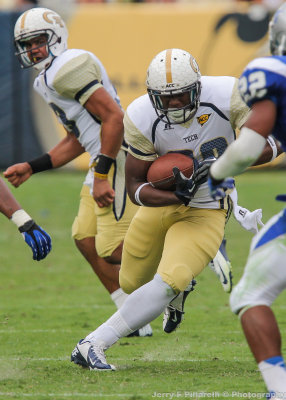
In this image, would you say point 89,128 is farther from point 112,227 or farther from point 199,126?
point 199,126

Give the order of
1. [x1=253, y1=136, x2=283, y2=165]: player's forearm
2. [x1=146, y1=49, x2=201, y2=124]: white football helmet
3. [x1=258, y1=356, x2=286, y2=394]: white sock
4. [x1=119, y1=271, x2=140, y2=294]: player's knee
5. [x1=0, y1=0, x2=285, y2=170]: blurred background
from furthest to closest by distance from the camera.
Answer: [x1=0, y1=0, x2=285, y2=170]: blurred background, [x1=119, y1=271, x2=140, y2=294]: player's knee, [x1=253, y1=136, x2=283, y2=165]: player's forearm, [x1=146, y1=49, x2=201, y2=124]: white football helmet, [x1=258, y1=356, x2=286, y2=394]: white sock

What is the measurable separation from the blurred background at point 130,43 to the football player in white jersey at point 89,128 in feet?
22.7

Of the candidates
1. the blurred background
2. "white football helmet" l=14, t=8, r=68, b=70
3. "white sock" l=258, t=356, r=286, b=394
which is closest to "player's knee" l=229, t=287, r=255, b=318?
"white sock" l=258, t=356, r=286, b=394

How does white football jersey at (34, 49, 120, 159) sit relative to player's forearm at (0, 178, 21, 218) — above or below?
above

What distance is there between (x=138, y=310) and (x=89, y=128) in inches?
55.7

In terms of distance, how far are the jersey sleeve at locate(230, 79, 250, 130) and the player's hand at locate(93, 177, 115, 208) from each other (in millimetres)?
1037

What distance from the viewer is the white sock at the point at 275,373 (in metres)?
3.00

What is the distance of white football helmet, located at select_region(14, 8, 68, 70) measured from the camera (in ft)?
16.0

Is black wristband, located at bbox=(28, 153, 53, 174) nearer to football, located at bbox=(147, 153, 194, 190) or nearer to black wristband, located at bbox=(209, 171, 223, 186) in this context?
football, located at bbox=(147, 153, 194, 190)

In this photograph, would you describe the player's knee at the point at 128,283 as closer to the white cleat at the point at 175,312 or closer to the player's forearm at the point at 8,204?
Result: the white cleat at the point at 175,312

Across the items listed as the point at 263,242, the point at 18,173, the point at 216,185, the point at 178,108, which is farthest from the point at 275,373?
the point at 18,173

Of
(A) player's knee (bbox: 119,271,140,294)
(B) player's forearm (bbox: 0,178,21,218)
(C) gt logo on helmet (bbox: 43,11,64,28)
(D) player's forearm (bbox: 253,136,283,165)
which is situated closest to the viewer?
(D) player's forearm (bbox: 253,136,283,165)

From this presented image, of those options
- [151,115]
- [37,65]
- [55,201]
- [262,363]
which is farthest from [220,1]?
[262,363]

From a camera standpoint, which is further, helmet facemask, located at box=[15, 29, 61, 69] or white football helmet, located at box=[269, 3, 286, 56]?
helmet facemask, located at box=[15, 29, 61, 69]
